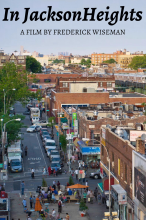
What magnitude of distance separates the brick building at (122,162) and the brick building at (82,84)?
53947 millimetres

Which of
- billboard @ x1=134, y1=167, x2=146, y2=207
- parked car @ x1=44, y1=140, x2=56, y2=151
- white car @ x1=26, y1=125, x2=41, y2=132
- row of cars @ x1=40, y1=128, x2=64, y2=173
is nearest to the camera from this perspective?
billboard @ x1=134, y1=167, x2=146, y2=207

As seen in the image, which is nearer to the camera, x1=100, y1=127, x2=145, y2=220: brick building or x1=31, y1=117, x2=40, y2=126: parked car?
x1=100, y1=127, x2=145, y2=220: brick building

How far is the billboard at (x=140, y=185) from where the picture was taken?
1108 inches

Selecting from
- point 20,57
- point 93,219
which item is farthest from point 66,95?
point 20,57

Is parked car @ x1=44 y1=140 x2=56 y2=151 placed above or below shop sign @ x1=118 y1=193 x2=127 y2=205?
below

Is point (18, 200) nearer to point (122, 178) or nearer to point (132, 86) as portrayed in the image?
point (122, 178)

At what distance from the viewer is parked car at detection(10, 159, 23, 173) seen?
52.6 metres

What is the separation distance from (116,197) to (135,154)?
4797mm

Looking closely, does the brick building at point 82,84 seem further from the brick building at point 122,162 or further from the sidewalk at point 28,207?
the sidewalk at point 28,207

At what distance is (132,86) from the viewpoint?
414ft

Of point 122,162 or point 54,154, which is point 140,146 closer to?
point 122,162

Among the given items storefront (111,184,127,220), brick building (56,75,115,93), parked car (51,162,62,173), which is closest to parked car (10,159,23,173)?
parked car (51,162,62,173)

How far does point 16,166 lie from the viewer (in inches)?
2096

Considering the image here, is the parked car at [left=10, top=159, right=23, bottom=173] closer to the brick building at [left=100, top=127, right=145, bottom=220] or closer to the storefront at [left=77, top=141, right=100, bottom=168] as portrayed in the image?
the storefront at [left=77, top=141, right=100, bottom=168]
